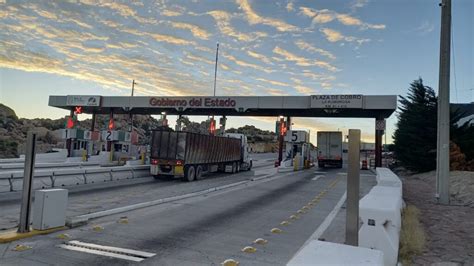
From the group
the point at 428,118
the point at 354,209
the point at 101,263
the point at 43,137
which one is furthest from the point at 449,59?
the point at 43,137

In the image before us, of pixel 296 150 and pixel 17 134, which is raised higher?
pixel 17 134

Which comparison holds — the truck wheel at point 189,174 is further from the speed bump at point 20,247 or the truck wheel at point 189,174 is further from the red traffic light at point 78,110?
the red traffic light at point 78,110

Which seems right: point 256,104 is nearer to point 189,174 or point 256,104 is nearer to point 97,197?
point 189,174

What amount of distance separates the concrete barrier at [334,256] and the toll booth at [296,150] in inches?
1165

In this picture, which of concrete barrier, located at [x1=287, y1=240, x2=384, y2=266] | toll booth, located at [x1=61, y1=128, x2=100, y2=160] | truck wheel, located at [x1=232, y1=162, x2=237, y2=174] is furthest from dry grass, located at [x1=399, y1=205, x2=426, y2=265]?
toll booth, located at [x1=61, y1=128, x2=100, y2=160]

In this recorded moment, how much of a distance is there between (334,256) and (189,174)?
18.8m

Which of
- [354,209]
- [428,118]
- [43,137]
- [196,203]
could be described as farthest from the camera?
[43,137]

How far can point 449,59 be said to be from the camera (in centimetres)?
1495

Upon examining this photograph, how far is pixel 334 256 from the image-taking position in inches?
147

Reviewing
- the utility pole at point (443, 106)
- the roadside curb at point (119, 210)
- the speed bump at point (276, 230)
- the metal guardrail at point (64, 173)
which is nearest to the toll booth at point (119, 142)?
the metal guardrail at point (64, 173)

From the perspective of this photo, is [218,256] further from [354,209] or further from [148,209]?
[148,209]

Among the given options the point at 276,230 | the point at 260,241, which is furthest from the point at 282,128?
the point at 260,241

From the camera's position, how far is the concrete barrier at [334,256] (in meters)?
3.51

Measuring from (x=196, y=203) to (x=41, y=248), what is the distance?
263 inches
